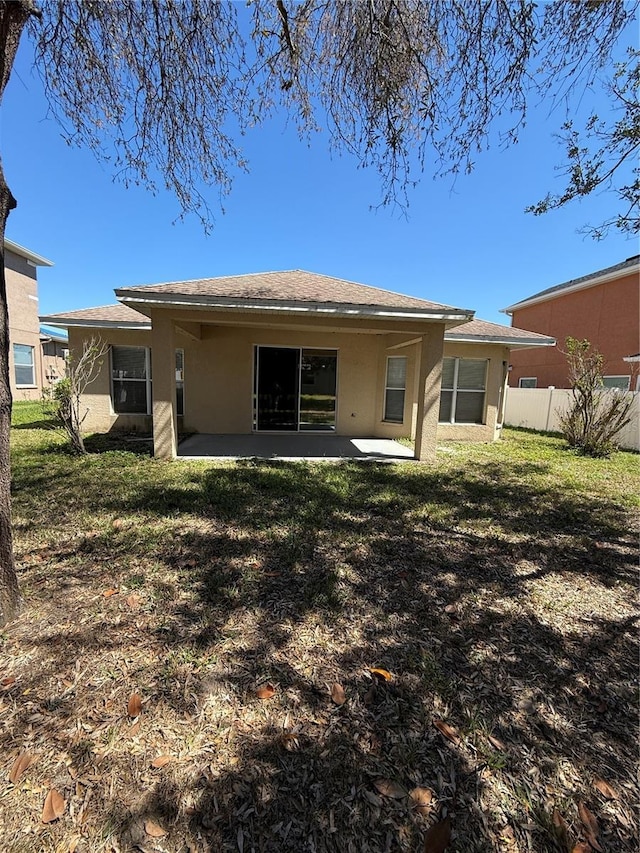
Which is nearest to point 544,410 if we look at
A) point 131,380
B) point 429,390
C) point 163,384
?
point 429,390

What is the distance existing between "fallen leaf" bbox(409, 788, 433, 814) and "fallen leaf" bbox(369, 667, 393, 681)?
2.07ft

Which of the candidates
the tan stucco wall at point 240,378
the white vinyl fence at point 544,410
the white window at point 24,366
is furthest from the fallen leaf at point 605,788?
the white window at point 24,366

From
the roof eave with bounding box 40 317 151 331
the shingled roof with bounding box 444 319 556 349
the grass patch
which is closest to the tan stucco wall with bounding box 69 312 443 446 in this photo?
the roof eave with bounding box 40 317 151 331

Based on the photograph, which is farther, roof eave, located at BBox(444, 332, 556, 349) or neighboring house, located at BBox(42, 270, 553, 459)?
roof eave, located at BBox(444, 332, 556, 349)

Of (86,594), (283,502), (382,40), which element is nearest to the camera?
(86,594)

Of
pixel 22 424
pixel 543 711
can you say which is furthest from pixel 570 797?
pixel 22 424

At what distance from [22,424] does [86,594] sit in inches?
439

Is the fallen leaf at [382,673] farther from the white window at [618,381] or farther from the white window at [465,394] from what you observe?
the white window at [618,381]

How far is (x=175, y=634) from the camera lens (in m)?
2.66

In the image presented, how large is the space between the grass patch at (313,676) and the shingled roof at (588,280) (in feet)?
51.5

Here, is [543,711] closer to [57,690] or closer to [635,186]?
[57,690]

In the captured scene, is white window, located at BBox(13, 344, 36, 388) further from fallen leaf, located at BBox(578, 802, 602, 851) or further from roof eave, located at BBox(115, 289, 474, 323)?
fallen leaf, located at BBox(578, 802, 602, 851)

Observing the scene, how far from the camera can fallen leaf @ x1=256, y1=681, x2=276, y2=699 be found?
2189mm

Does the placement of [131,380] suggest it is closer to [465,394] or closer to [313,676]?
[465,394]
